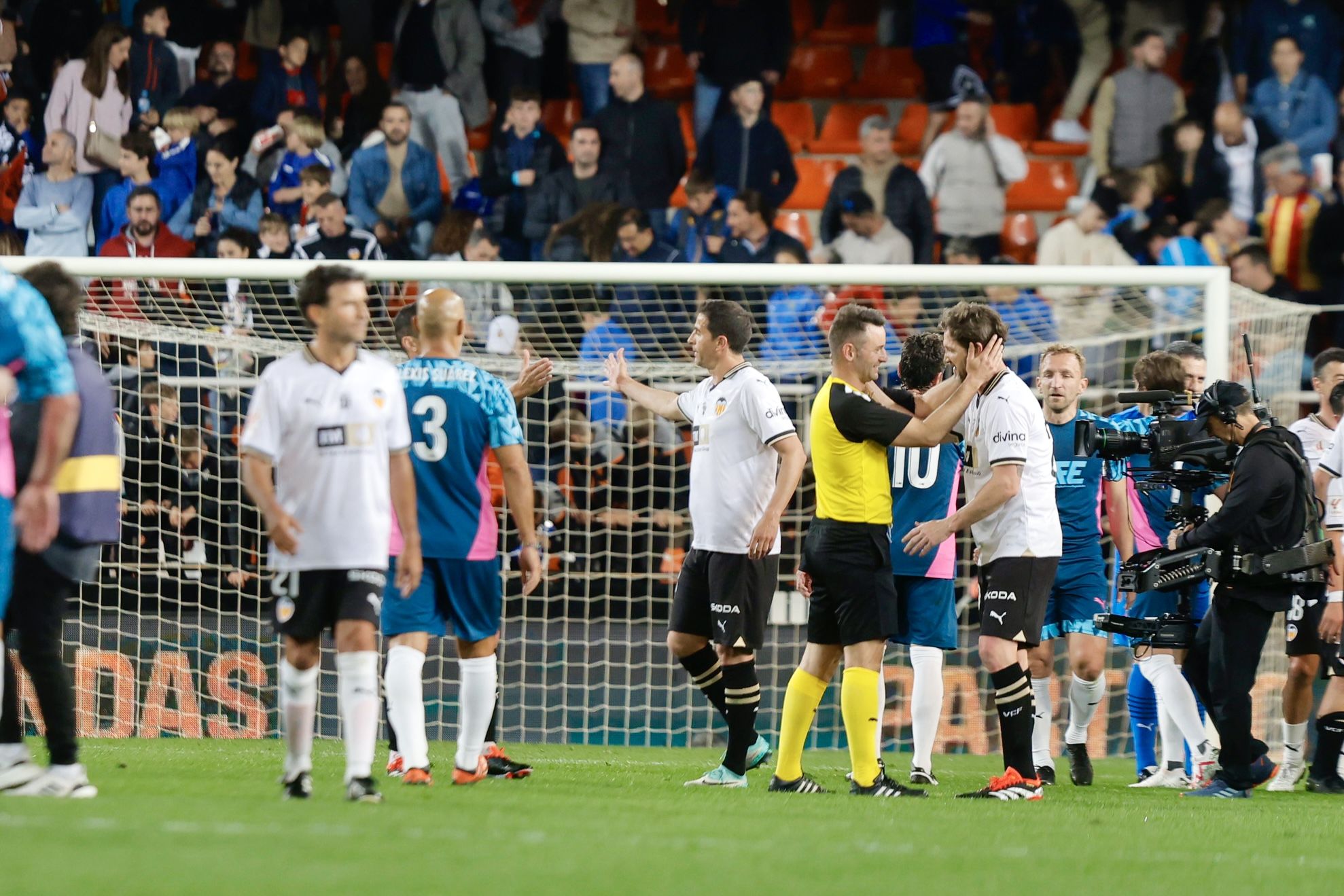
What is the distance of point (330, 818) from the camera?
5207 mm

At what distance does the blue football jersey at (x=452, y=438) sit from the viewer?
6660 mm

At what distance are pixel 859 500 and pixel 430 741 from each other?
438 centimetres

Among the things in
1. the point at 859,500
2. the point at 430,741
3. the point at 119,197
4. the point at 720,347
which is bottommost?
the point at 430,741

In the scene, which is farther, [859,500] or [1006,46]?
[1006,46]

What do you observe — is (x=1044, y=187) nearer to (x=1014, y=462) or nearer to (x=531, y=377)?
(x=1014, y=462)

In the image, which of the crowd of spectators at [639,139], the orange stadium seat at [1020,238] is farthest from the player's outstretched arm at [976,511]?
the orange stadium seat at [1020,238]

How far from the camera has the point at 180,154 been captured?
577 inches

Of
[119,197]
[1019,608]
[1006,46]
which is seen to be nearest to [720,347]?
[1019,608]

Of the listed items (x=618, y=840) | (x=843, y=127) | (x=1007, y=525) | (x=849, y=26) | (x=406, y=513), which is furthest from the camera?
(x=849, y=26)

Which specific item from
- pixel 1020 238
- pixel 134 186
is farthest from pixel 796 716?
pixel 134 186

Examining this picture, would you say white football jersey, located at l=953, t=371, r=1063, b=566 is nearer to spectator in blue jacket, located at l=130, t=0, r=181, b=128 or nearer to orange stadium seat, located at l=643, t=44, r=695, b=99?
orange stadium seat, located at l=643, t=44, r=695, b=99

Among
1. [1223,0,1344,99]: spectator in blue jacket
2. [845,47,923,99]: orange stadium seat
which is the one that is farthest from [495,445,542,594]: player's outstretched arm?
[1223,0,1344,99]: spectator in blue jacket

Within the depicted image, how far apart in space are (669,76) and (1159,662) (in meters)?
9.40

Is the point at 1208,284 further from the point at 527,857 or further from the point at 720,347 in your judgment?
the point at 527,857
